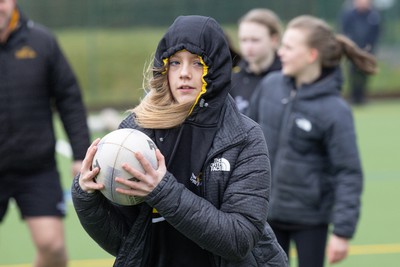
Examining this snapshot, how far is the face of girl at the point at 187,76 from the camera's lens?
12.7 ft

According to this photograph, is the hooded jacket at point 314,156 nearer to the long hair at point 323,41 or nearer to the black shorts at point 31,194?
the long hair at point 323,41

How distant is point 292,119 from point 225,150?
2.24 metres

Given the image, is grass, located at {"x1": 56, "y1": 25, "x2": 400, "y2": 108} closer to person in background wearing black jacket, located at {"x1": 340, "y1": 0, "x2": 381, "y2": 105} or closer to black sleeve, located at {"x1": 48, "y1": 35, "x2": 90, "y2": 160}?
person in background wearing black jacket, located at {"x1": 340, "y1": 0, "x2": 381, "y2": 105}

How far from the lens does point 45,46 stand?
6789mm

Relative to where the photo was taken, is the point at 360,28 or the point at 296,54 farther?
the point at 360,28

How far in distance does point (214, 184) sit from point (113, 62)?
1904cm

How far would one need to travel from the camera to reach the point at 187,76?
386cm

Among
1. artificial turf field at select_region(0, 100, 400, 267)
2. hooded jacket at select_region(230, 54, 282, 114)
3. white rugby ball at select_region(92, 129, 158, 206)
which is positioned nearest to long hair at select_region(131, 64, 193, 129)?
white rugby ball at select_region(92, 129, 158, 206)

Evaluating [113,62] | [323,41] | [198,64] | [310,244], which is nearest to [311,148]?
[310,244]

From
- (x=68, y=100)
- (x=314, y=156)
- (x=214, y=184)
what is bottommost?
(x=68, y=100)

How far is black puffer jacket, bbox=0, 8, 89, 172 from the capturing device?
669 cm

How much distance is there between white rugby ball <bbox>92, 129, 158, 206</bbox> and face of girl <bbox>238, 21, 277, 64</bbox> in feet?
12.6

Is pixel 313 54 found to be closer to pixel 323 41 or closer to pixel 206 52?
pixel 323 41

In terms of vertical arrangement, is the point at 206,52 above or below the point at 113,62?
above
